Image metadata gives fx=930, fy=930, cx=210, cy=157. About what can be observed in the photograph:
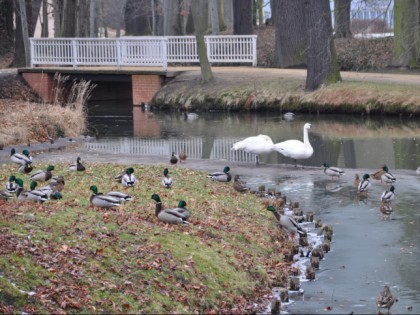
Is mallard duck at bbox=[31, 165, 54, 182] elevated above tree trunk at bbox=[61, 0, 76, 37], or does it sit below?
below

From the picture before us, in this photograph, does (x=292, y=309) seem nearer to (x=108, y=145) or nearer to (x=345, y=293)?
(x=345, y=293)

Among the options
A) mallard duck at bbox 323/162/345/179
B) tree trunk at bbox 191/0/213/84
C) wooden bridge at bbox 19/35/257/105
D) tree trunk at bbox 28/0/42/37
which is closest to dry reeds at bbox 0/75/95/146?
mallard duck at bbox 323/162/345/179

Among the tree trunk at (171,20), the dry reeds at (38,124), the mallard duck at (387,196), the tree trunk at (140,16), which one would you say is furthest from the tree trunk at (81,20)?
the mallard duck at (387,196)

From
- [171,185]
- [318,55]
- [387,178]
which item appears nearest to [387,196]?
[387,178]

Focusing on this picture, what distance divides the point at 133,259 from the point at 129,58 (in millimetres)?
34617

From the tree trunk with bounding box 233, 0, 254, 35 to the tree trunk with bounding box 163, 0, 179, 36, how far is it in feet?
18.0

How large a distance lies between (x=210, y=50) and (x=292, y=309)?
1368 inches

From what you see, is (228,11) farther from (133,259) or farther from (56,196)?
(133,259)

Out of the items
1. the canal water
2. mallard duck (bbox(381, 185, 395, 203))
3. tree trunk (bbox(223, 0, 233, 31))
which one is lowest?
the canal water

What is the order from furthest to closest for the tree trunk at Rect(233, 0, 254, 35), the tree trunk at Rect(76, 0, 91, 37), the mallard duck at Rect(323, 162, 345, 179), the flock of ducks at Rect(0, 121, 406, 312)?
the tree trunk at Rect(76, 0, 91, 37)
the tree trunk at Rect(233, 0, 254, 35)
the mallard duck at Rect(323, 162, 345, 179)
the flock of ducks at Rect(0, 121, 406, 312)

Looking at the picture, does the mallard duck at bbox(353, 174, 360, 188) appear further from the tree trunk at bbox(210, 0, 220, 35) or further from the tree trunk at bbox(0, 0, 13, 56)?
the tree trunk at bbox(0, 0, 13, 56)

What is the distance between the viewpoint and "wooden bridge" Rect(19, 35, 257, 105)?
147 feet

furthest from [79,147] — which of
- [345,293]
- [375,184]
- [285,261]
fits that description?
[345,293]

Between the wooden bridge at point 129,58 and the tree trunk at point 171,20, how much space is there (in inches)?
272
